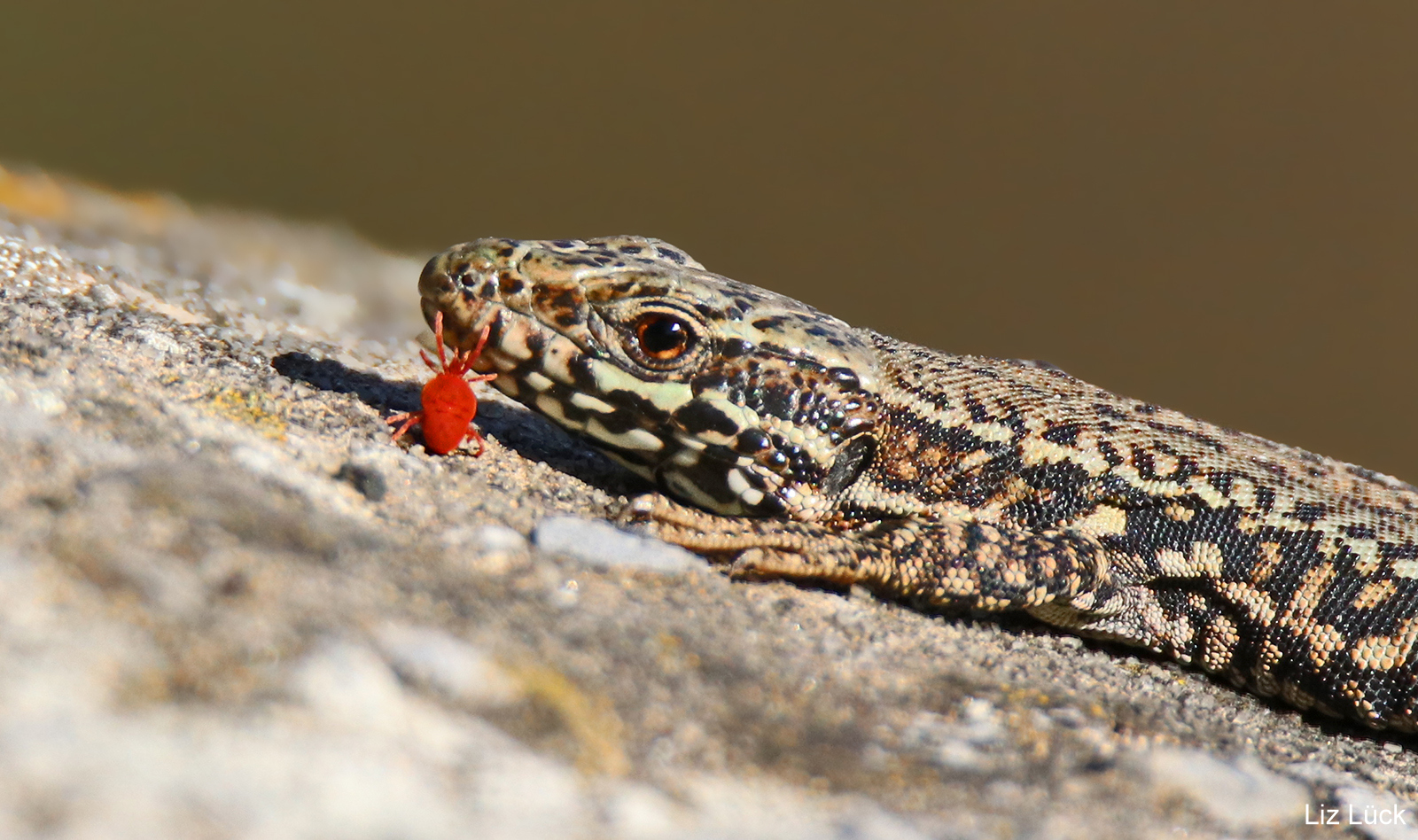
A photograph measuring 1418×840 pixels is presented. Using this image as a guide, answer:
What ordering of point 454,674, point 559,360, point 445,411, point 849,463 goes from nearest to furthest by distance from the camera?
point 454,674
point 445,411
point 559,360
point 849,463

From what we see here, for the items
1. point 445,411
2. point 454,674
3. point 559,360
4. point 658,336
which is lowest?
point 454,674

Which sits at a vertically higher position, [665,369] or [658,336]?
[658,336]

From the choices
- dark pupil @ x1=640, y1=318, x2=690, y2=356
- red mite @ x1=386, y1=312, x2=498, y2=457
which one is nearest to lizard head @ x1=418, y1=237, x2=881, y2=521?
dark pupil @ x1=640, y1=318, x2=690, y2=356

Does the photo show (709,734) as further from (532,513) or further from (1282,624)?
(1282,624)

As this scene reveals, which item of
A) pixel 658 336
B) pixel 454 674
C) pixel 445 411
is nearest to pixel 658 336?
pixel 658 336

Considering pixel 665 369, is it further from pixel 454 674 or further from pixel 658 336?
pixel 454 674

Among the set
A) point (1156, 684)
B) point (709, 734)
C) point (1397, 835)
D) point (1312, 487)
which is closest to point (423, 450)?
point (709, 734)

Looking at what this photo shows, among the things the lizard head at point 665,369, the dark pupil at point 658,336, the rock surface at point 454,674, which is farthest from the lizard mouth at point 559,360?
the rock surface at point 454,674
